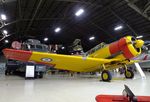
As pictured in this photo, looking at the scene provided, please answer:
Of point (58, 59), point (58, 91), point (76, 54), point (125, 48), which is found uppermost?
point (76, 54)

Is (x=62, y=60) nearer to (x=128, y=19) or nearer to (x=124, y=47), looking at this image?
(x=124, y=47)

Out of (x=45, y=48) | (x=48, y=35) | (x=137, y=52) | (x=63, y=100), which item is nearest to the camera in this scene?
(x=63, y=100)

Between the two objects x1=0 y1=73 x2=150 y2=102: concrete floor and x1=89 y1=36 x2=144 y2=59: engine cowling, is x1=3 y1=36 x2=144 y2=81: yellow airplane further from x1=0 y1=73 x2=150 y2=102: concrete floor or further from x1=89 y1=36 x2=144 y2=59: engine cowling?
x1=0 y1=73 x2=150 y2=102: concrete floor

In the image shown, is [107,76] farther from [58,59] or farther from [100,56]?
[58,59]

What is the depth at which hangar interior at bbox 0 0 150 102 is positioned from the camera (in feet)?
14.3

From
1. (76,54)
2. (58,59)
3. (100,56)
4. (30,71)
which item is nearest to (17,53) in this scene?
(58,59)

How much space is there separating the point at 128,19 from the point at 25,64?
10556 millimetres

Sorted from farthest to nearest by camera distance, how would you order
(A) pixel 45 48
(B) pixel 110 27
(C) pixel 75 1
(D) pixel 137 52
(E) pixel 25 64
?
(B) pixel 110 27, (C) pixel 75 1, (A) pixel 45 48, (E) pixel 25 64, (D) pixel 137 52

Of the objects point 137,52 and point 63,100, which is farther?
point 137,52

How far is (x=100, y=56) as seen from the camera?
26.3 ft

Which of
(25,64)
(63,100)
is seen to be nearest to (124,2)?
(25,64)

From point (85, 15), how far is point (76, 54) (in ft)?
15.0

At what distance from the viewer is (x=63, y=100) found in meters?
2.91

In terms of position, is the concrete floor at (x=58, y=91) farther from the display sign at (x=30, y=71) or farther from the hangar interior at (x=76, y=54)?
the display sign at (x=30, y=71)
